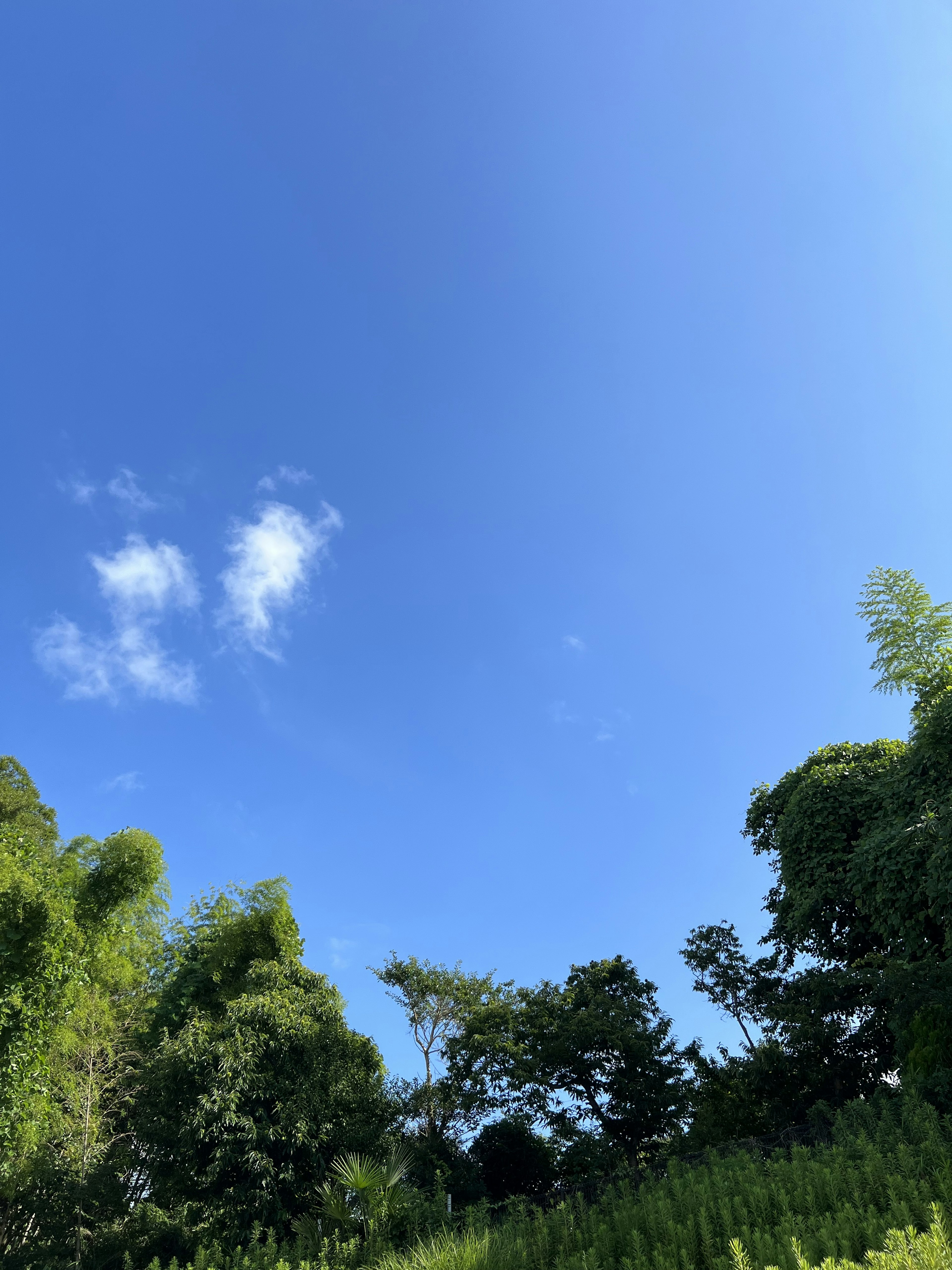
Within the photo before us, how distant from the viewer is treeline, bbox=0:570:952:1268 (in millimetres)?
11492

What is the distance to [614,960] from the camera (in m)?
21.7

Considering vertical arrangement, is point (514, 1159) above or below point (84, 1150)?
below

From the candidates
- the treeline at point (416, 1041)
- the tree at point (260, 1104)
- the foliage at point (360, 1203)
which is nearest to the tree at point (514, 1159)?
the treeline at point (416, 1041)

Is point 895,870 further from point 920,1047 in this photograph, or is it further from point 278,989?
point 278,989

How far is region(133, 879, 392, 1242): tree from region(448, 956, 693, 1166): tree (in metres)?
4.12

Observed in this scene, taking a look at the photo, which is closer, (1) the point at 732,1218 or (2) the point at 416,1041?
(1) the point at 732,1218

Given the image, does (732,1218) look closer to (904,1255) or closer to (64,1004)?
(904,1255)

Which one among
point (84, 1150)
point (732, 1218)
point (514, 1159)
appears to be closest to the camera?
point (732, 1218)

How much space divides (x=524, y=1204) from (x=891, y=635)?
12418mm

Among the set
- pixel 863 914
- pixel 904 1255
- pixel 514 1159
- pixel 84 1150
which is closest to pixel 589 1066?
pixel 514 1159

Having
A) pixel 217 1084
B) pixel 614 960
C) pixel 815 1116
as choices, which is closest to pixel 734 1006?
pixel 614 960

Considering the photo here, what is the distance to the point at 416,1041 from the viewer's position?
21.7m

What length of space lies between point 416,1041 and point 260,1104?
7.92 metres

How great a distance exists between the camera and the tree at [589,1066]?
18453 mm
